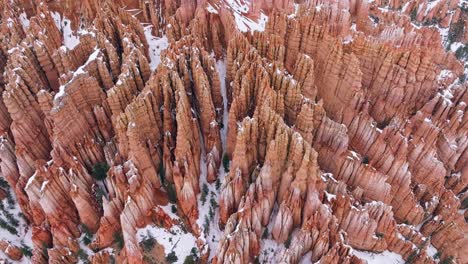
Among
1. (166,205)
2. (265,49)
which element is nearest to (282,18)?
(265,49)

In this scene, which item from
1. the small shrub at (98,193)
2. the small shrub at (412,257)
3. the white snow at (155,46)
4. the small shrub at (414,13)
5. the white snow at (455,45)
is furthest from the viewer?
the small shrub at (414,13)

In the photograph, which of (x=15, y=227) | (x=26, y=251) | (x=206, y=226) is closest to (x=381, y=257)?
(x=206, y=226)

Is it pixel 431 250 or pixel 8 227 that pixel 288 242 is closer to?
A: pixel 431 250

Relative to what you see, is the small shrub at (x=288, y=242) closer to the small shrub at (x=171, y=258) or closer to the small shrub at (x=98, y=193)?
the small shrub at (x=171, y=258)

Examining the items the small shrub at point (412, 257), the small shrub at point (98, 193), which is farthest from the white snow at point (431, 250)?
the small shrub at point (98, 193)

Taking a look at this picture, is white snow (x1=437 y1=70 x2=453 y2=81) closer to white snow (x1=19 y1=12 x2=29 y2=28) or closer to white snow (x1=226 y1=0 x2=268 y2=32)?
white snow (x1=226 y1=0 x2=268 y2=32)

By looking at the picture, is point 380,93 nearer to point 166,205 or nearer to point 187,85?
point 187,85

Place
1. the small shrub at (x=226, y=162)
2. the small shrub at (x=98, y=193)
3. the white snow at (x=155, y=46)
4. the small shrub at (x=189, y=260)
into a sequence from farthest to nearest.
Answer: the white snow at (x=155, y=46)
the small shrub at (x=226, y=162)
the small shrub at (x=98, y=193)
the small shrub at (x=189, y=260)

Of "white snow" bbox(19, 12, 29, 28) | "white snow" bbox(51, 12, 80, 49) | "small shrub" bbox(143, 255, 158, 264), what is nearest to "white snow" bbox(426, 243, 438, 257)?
"small shrub" bbox(143, 255, 158, 264)
